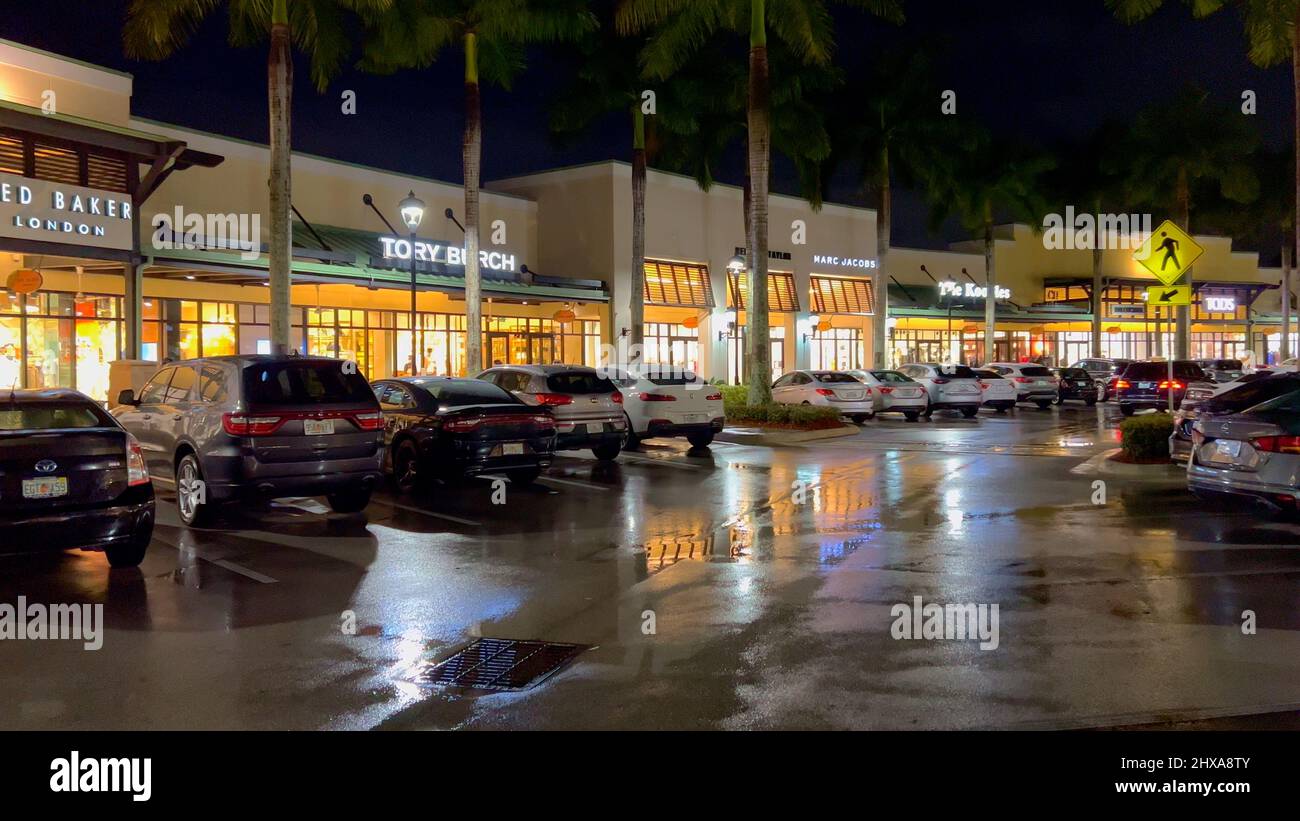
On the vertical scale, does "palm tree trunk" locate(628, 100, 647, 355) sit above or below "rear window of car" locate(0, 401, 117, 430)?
above

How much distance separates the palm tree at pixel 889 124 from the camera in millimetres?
40219

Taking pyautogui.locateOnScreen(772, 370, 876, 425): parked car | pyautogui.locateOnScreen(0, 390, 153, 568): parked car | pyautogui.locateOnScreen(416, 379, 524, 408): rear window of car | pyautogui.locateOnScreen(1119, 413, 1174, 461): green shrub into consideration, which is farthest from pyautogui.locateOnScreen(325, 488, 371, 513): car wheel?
pyautogui.locateOnScreen(772, 370, 876, 425): parked car

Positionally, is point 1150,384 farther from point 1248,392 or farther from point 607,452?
point 607,452

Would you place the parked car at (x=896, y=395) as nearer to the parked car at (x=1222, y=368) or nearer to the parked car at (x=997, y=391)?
the parked car at (x=997, y=391)

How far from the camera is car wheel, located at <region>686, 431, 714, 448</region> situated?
20469 millimetres

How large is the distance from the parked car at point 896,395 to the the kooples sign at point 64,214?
18.1 m

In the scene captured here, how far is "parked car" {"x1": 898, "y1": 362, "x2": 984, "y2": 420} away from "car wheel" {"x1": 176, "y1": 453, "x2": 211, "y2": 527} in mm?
22956

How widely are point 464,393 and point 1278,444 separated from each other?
9.71 meters

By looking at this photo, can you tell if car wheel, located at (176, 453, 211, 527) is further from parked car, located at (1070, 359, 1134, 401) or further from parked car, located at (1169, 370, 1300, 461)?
parked car, located at (1070, 359, 1134, 401)

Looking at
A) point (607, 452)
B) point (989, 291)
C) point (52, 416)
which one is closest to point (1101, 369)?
point (989, 291)

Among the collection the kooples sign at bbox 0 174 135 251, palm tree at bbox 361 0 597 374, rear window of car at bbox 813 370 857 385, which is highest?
palm tree at bbox 361 0 597 374

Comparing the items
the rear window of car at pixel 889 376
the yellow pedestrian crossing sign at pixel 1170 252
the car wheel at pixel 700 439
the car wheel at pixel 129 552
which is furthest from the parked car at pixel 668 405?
the rear window of car at pixel 889 376
